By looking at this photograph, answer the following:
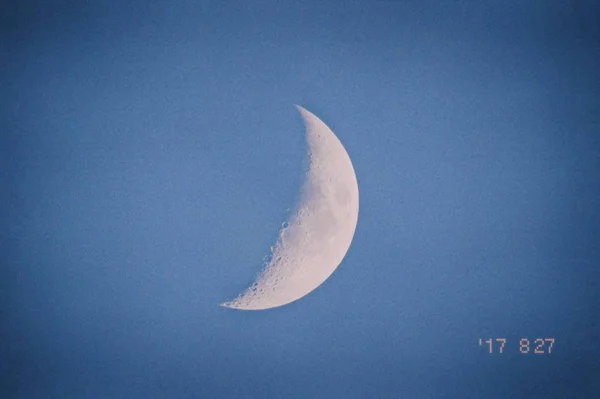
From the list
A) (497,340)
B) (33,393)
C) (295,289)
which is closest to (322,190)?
(295,289)

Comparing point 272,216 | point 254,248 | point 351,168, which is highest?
point 351,168

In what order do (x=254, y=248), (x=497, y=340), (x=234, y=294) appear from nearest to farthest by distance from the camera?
(x=254, y=248), (x=234, y=294), (x=497, y=340)

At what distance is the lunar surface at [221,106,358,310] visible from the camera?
157cm

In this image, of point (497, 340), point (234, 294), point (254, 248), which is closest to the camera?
→ point (254, 248)

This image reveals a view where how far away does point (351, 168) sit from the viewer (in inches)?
66.9

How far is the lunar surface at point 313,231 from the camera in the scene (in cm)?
157

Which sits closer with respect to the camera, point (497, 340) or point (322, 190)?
point (322, 190)

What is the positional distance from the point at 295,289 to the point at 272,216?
46cm

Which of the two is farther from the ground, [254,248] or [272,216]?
[272,216]

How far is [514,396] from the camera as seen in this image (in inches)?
71.5

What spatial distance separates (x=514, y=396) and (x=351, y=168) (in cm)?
176

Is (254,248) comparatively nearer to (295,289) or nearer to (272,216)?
(272,216)

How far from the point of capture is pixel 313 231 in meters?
1.57

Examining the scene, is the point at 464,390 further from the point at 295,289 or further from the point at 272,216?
the point at 272,216
